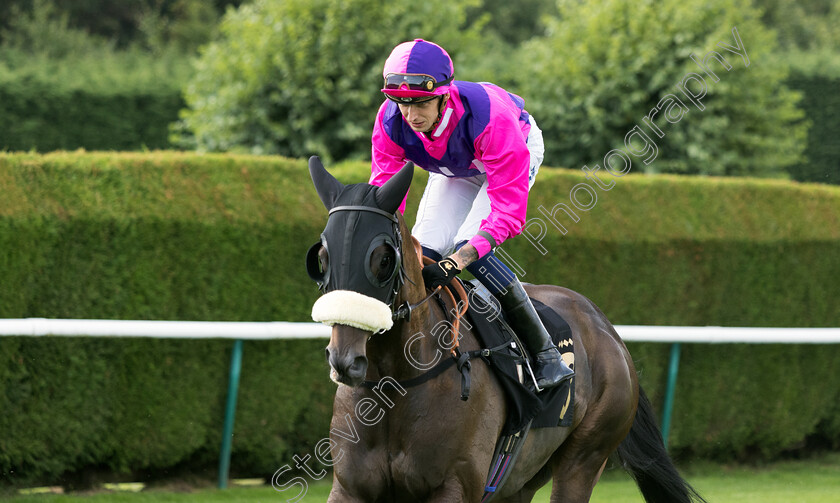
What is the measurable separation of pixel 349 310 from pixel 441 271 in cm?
56

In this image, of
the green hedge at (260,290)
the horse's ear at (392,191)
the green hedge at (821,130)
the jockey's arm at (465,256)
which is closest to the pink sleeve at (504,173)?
the jockey's arm at (465,256)

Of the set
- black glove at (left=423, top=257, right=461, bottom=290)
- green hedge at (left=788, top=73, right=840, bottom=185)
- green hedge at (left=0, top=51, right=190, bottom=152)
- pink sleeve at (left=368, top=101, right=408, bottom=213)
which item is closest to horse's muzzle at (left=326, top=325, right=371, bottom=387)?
black glove at (left=423, top=257, right=461, bottom=290)

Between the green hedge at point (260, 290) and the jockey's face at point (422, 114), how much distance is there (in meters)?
2.51

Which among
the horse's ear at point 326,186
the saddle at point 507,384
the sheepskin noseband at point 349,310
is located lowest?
the saddle at point 507,384

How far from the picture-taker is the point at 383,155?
11.0 ft

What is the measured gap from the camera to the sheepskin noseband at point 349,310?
246cm

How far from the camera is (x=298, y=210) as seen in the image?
5.59 m

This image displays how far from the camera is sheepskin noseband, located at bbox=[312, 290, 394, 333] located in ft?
8.07

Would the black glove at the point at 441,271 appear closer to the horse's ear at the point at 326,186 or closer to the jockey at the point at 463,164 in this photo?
the jockey at the point at 463,164

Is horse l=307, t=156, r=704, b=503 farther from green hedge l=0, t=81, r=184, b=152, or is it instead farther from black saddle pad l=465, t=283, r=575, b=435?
green hedge l=0, t=81, r=184, b=152

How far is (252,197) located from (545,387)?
8.83 ft

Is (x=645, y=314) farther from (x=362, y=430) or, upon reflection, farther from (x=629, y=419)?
(x=362, y=430)

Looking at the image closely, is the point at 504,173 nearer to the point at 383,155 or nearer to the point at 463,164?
the point at 463,164

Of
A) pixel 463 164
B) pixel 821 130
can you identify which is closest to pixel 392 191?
pixel 463 164
